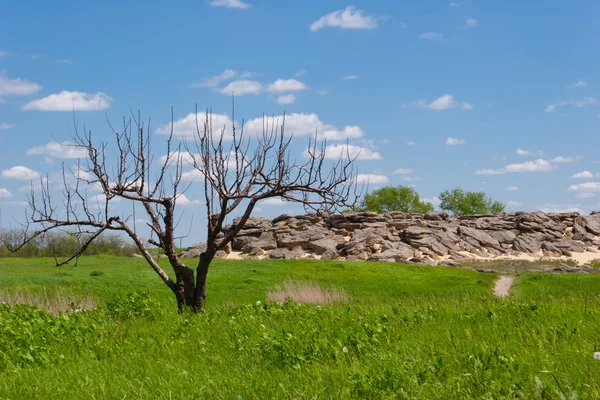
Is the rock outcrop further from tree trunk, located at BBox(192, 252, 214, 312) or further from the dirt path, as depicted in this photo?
tree trunk, located at BBox(192, 252, 214, 312)

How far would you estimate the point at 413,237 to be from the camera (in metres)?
48.5

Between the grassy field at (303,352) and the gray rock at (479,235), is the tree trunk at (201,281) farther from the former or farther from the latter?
the gray rock at (479,235)

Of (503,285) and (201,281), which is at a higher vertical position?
(201,281)

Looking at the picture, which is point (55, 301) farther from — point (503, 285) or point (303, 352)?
point (503, 285)

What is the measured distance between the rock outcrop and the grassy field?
2966 centimetres

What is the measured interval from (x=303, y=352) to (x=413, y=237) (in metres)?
40.5

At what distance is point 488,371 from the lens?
684 centimetres

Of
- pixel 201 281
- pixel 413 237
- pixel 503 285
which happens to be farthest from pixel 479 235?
pixel 201 281

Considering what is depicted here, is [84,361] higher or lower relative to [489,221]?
lower

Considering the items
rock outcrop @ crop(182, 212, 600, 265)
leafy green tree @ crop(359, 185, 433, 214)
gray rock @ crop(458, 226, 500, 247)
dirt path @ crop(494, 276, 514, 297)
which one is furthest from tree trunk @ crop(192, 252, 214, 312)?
leafy green tree @ crop(359, 185, 433, 214)

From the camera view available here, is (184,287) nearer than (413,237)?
Yes

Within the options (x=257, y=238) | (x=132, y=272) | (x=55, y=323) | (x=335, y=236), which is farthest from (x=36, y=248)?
(x=55, y=323)

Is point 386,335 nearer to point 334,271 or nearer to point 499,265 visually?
point 334,271

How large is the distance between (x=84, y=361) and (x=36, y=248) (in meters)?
47.3
